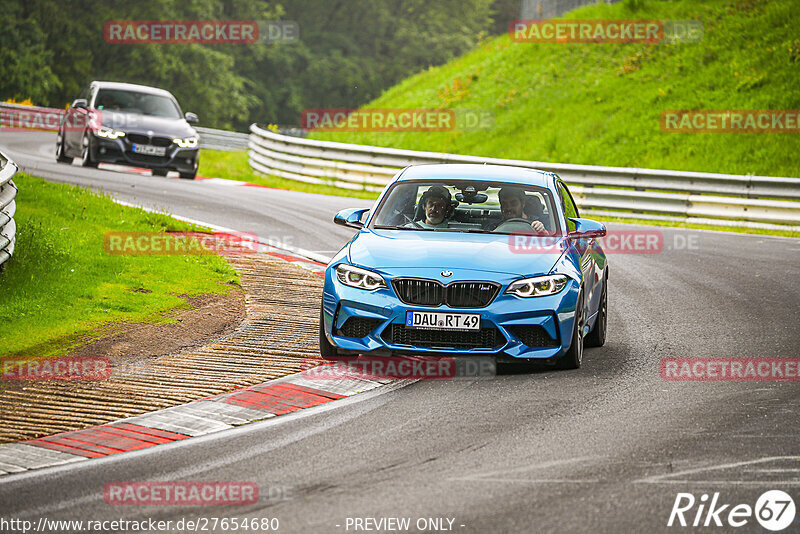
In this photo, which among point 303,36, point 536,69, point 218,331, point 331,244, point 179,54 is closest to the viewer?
point 218,331

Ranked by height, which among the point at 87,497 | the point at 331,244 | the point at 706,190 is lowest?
the point at 87,497

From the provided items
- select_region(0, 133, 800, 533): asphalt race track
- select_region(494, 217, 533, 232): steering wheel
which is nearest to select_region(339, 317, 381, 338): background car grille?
select_region(0, 133, 800, 533): asphalt race track

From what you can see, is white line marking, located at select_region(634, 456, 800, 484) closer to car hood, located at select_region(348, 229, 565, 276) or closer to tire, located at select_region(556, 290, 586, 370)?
tire, located at select_region(556, 290, 586, 370)

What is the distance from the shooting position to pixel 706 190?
21156 mm

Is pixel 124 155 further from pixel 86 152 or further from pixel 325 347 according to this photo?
pixel 325 347

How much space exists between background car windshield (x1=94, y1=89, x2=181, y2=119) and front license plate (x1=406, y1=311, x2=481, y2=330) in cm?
1678

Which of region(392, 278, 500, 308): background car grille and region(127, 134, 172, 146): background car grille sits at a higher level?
region(127, 134, 172, 146): background car grille

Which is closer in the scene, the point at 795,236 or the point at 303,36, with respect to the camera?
the point at 795,236

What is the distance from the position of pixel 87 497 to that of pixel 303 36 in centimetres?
6959

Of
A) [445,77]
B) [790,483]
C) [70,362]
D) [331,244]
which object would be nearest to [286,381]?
[70,362]

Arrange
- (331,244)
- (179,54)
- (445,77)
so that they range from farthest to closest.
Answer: (179,54) < (445,77) < (331,244)

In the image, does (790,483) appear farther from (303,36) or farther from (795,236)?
(303,36)

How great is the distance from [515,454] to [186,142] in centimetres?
1834

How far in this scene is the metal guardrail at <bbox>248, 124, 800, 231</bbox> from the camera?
805 inches
